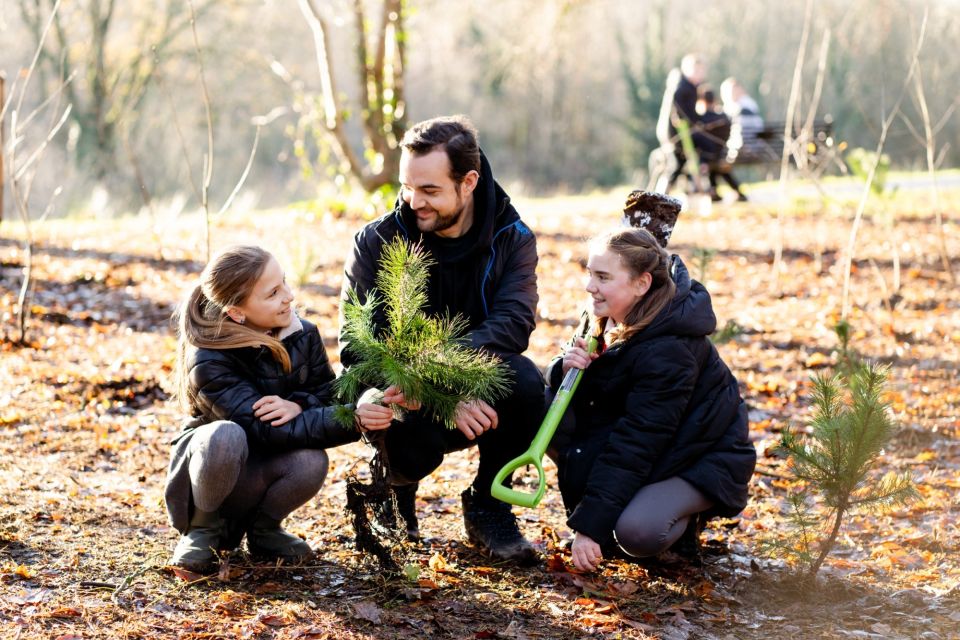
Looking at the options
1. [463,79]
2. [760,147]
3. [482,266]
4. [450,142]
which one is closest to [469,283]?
[482,266]

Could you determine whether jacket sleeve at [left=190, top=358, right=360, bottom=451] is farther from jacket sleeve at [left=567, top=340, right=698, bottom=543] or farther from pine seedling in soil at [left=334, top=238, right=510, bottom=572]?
jacket sleeve at [left=567, top=340, right=698, bottom=543]

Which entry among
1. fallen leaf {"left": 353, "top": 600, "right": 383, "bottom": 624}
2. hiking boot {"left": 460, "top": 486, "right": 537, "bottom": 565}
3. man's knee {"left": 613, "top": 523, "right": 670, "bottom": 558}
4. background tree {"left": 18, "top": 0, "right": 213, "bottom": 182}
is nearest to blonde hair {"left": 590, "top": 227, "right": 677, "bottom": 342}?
man's knee {"left": 613, "top": 523, "right": 670, "bottom": 558}

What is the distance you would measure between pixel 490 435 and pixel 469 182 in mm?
912

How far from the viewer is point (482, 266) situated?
3.55 m

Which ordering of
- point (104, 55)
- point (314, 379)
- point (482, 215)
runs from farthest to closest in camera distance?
point (104, 55)
point (482, 215)
point (314, 379)

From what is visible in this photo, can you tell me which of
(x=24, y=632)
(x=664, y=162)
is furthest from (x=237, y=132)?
(x=24, y=632)

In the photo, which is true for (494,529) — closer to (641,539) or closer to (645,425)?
(641,539)

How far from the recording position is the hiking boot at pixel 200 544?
3092 millimetres

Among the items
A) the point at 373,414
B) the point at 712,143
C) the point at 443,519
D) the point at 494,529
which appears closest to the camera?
the point at 373,414

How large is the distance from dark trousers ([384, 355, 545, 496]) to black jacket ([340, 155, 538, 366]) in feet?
0.50

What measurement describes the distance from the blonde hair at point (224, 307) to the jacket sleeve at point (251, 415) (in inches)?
2.6

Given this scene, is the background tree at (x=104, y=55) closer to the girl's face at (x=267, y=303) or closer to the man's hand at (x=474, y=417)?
the girl's face at (x=267, y=303)

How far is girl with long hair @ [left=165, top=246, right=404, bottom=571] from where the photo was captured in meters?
3.05

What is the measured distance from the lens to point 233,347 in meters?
3.08
